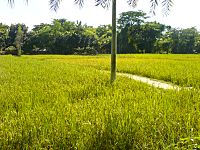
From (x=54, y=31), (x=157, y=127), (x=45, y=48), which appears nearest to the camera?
(x=157, y=127)

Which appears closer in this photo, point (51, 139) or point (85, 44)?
point (51, 139)

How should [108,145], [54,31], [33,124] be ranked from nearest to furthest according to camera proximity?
[108,145]
[33,124]
[54,31]

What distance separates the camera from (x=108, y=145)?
342 centimetres

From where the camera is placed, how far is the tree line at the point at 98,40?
5984 cm

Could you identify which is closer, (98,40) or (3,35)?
(3,35)

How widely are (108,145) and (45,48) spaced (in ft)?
192

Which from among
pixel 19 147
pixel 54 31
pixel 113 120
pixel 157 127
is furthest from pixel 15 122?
pixel 54 31

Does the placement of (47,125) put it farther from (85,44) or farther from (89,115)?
(85,44)

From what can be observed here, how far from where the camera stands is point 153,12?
2875 millimetres

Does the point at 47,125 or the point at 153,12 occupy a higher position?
the point at 153,12

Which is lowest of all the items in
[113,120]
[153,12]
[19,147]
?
[19,147]

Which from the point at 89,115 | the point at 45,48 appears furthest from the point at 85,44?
the point at 89,115

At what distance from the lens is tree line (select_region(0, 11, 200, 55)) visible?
5984 cm

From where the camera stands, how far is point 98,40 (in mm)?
65062
